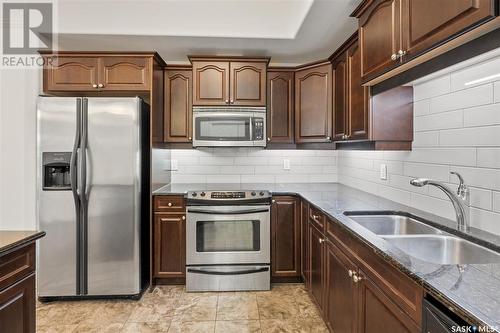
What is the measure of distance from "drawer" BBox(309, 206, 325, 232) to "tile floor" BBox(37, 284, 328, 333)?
0.75 meters

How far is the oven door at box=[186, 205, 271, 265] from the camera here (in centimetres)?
287

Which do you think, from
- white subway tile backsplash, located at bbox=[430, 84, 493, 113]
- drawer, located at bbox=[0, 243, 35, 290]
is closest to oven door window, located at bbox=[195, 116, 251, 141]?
white subway tile backsplash, located at bbox=[430, 84, 493, 113]

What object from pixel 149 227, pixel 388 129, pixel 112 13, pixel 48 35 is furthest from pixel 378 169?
pixel 48 35

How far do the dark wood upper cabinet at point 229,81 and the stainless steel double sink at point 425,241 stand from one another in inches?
66.8

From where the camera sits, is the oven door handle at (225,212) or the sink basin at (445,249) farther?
the oven door handle at (225,212)

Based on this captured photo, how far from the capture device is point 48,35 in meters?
2.80

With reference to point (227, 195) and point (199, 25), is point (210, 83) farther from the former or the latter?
point (227, 195)

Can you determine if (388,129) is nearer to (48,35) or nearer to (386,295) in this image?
(386,295)

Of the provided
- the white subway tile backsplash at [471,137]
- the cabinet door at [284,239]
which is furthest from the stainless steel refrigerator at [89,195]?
the white subway tile backsplash at [471,137]

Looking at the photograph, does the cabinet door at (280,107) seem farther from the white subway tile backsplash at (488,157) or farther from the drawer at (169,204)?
the white subway tile backsplash at (488,157)

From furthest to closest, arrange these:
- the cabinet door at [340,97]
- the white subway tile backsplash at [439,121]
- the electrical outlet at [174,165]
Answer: the electrical outlet at [174,165] < the cabinet door at [340,97] < the white subway tile backsplash at [439,121]

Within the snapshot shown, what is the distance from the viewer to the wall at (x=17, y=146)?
2865 millimetres

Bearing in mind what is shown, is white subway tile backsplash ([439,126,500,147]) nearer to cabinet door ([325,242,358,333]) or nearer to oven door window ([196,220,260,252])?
cabinet door ([325,242,358,333])

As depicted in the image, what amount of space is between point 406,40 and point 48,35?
2949 mm
